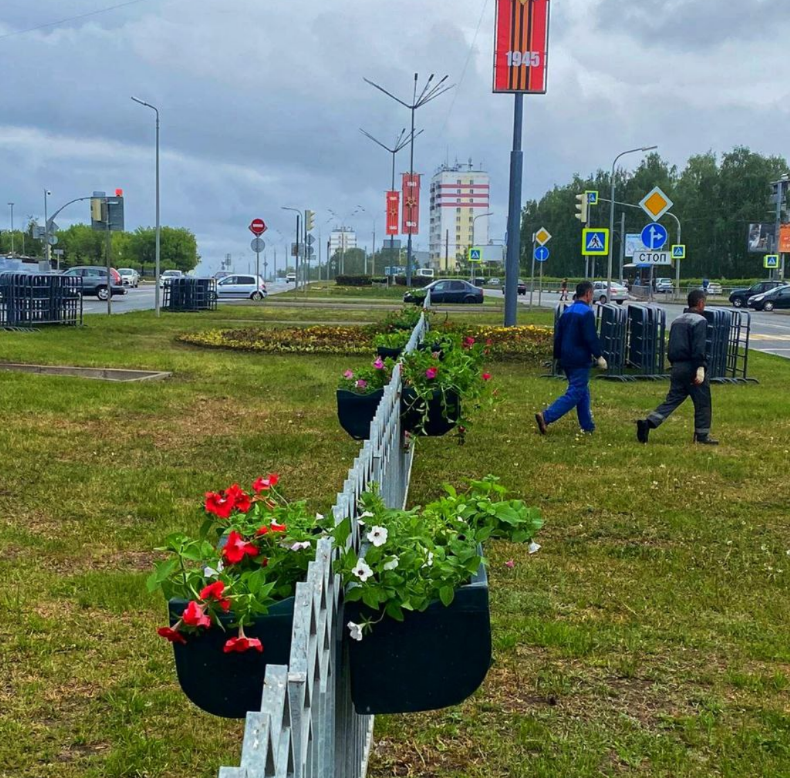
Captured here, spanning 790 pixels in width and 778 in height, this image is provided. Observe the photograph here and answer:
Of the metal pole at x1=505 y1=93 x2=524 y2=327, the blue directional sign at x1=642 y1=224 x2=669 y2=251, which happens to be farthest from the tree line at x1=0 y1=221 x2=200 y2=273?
the blue directional sign at x1=642 y1=224 x2=669 y2=251

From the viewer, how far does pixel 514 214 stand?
80.5ft

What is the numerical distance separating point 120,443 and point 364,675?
7306 mm

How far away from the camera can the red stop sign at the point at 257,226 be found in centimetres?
4059

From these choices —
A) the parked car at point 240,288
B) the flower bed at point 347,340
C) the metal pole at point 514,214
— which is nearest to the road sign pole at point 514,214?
the metal pole at point 514,214

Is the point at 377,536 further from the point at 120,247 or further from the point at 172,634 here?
the point at 120,247

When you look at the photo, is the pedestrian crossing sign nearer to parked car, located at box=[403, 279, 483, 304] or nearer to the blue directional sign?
the blue directional sign

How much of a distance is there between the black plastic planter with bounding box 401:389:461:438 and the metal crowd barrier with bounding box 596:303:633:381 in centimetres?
1011

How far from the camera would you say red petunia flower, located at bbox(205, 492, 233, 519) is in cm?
282

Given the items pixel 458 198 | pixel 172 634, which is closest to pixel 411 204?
pixel 172 634

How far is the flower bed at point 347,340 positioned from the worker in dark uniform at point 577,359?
24.5 ft

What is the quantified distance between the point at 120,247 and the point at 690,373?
147173 mm

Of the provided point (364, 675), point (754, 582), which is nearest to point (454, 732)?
point (364, 675)

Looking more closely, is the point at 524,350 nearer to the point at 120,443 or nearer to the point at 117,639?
the point at 120,443

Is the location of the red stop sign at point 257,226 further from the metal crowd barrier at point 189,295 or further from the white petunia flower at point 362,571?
the white petunia flower at point 362,571
